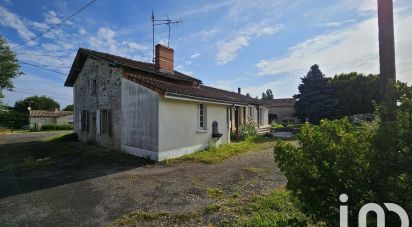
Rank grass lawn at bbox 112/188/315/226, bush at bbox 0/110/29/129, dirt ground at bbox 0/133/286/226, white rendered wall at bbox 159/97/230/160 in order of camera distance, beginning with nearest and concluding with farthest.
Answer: grass lawn at bbox 112/188/315/226 < dirt ground at bbox 0/133/286/226 < white rendered wall at bbox 159/97/230/160 < bush at bbox 0/110/29/129

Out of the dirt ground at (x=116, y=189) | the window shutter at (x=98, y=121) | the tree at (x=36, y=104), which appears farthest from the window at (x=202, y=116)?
the tree at (x=36, y=104)

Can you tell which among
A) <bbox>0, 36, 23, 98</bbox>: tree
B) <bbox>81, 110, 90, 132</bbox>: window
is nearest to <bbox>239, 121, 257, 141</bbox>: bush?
<bbox>81, 110, 90, 132</bbox>: window

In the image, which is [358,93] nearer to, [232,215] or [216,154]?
[216,154]

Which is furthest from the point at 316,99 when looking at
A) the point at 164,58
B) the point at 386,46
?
the point at 386,46

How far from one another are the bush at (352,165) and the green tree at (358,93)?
108 ft

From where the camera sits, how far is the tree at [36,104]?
6266cm

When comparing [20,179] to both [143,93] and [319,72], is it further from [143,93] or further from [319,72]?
[319,72]

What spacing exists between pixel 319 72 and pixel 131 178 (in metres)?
29.5

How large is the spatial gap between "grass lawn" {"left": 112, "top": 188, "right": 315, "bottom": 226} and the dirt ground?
29cm

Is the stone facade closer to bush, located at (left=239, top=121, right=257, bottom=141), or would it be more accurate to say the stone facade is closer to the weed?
the weed

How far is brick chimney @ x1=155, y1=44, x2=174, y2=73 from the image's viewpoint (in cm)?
1541

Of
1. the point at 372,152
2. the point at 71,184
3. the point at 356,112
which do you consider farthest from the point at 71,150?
the point at 356,112

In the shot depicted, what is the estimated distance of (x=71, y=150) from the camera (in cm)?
1343

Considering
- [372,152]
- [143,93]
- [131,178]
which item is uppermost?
[143,93]
